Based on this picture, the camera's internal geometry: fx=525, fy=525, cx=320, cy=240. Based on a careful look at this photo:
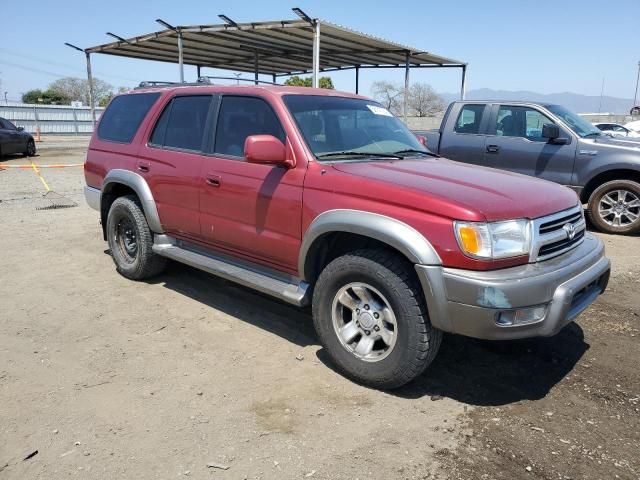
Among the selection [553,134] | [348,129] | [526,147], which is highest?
[348,129]

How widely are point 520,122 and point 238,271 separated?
5.99 meters

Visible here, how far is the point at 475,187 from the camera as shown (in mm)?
3230

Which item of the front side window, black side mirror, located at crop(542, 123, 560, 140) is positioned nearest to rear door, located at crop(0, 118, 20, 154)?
the front side window

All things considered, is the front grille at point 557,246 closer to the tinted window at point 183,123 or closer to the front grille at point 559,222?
the front grille at point 559,222

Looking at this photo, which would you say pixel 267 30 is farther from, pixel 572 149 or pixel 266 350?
pixel 266 350

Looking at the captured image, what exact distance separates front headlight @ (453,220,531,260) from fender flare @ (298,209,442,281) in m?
0.18

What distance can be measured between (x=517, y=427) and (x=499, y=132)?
6357mm

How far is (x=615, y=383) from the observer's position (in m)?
3.42

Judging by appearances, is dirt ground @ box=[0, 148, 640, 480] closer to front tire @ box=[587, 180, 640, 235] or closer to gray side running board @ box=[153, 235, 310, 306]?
gray side running board @ box=[153, 235, 310, 306]

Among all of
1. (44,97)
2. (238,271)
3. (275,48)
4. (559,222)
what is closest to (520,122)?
(559,222)

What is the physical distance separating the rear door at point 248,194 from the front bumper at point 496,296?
44.0 inches

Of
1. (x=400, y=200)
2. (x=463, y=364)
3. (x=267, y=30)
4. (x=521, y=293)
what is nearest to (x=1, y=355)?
(x=400, y=200)

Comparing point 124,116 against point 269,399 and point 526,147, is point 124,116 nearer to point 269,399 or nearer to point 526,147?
point 269,399

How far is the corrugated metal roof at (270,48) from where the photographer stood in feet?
40.9
